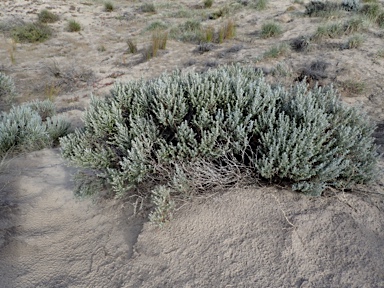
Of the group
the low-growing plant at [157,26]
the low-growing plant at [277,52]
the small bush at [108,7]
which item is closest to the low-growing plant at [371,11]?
the low-growing plant at [277,52]

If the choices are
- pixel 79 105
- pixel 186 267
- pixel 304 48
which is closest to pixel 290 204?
pixel 186 267

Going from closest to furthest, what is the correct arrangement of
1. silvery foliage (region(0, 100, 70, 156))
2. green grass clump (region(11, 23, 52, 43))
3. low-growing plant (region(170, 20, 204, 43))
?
silvery foliage (region(0, 100, 70, 156))
low-growing plant (region(170, 20, 204, 43))
green grass clump (region(11, 23, 52, 43))

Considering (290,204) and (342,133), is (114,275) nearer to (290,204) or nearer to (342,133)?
(290,204)

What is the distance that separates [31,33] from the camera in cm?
1112

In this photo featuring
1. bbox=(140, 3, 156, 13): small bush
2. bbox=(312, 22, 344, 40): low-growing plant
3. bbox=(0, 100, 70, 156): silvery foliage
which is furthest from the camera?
bbox=(140, 3, 156, 13): small bush

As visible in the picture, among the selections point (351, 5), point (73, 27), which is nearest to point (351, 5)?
point (351, 5)

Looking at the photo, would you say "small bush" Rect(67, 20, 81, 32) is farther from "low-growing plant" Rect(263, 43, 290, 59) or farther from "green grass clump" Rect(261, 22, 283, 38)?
"low-growing plant" Rect(263, 43, 290, 59)

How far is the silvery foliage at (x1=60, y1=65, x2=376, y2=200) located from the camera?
7.75 ft

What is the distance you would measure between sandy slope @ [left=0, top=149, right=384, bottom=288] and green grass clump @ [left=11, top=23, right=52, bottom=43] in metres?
10.4

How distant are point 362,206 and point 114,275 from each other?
2.11 m

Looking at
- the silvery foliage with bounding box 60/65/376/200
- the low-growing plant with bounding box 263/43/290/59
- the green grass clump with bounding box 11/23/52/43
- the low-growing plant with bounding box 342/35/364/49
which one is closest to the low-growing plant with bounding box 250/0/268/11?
the low-growing plant with bounding box 263/43/290/59

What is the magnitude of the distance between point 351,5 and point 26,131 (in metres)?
10.7

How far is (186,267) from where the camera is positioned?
2.10 m

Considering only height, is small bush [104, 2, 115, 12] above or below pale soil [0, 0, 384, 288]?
above
